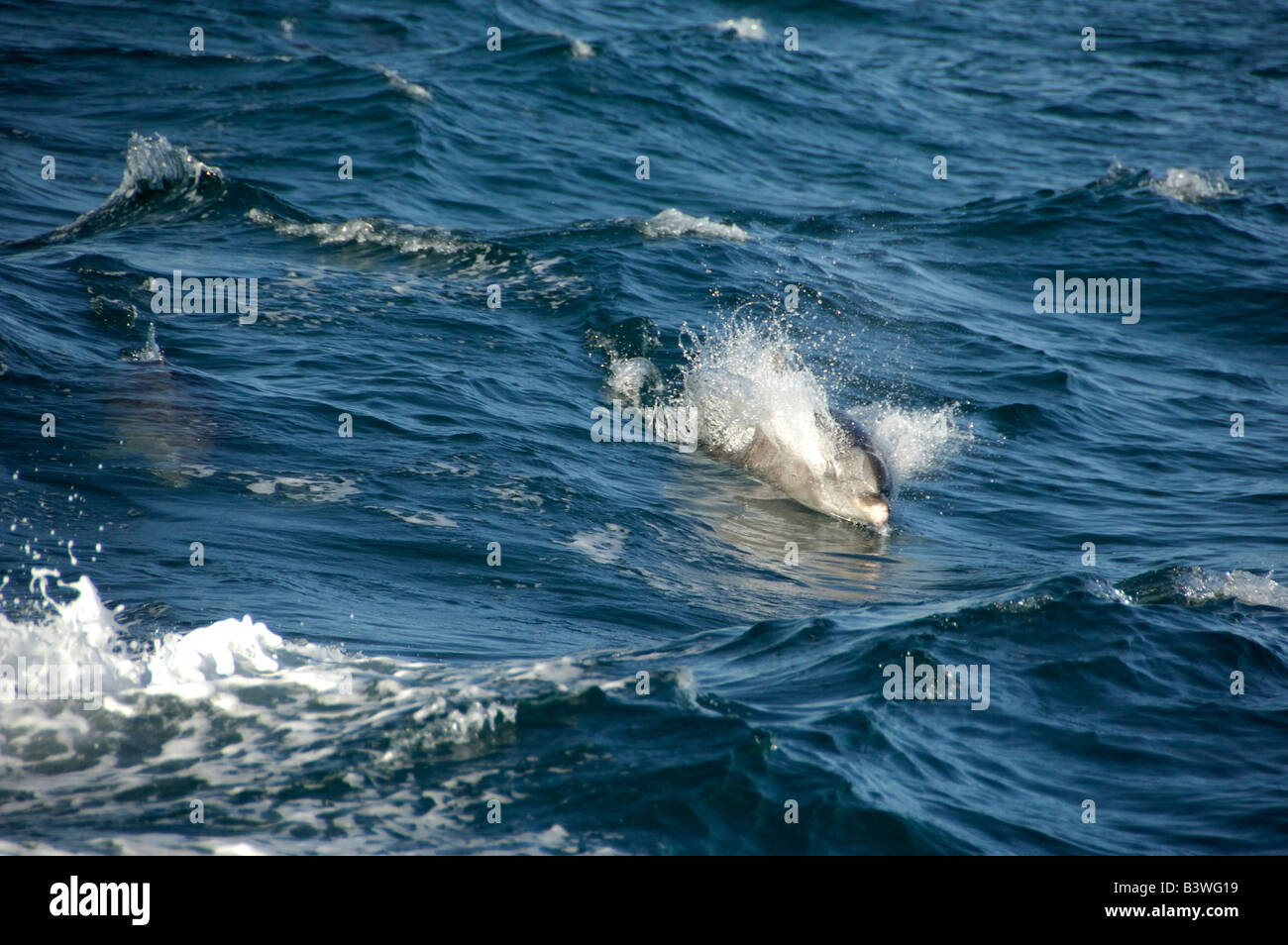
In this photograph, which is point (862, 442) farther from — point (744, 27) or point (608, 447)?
point (744, 27)

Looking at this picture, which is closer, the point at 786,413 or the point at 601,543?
the point at 601,543

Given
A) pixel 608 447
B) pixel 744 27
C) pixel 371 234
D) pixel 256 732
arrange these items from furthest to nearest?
pixel 744 27 → pixel 371 234 → pixel 608 447 → pixel 256 732

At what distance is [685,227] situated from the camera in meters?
20.2

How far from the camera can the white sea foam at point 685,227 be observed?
19891mm

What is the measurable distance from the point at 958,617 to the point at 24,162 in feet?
55.0

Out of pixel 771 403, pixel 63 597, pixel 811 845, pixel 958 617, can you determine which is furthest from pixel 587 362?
pixel 811 845

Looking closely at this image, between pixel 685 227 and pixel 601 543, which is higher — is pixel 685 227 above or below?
above

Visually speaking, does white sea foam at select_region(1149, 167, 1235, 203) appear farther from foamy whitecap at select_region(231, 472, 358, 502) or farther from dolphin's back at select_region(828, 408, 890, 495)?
foamy whitecap at select_region(231, 472, 358, 502)

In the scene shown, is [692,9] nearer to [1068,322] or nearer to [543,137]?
[543,137]

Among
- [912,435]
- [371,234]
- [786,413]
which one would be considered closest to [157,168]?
[371,234]

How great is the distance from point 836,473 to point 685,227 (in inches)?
333

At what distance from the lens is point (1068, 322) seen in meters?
19.3

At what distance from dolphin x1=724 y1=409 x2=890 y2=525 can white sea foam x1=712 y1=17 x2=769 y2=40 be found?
1949 cm
